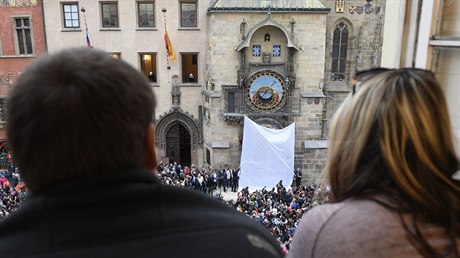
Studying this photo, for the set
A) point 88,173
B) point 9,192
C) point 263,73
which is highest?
point 88,173

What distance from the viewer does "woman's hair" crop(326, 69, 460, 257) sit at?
3.93 feet

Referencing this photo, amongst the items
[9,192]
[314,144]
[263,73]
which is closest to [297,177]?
[314,144]

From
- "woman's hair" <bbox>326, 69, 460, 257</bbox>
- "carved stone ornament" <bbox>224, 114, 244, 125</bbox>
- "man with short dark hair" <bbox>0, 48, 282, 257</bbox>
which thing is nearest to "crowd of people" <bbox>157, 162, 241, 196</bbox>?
"carved stone ornament" <bbox>224, 114, 244, 125</bbox>

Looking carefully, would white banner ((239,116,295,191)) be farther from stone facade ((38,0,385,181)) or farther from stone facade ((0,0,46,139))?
stone facade ((0,0,46,139))

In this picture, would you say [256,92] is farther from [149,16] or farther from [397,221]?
[397,221]

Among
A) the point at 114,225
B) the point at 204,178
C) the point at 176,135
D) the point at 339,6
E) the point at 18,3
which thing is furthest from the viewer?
the point at 176,135

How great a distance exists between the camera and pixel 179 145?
18.8 m

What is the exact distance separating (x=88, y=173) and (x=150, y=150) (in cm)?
19

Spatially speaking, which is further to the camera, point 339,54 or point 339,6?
point 339,54

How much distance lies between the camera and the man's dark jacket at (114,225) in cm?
97

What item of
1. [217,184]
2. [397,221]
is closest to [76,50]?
[397,221]

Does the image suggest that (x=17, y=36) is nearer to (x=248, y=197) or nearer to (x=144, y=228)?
(x=248, y=197)

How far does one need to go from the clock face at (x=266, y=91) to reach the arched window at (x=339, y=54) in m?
3.02

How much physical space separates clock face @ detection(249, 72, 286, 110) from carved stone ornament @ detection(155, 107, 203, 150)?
3.05 metres
